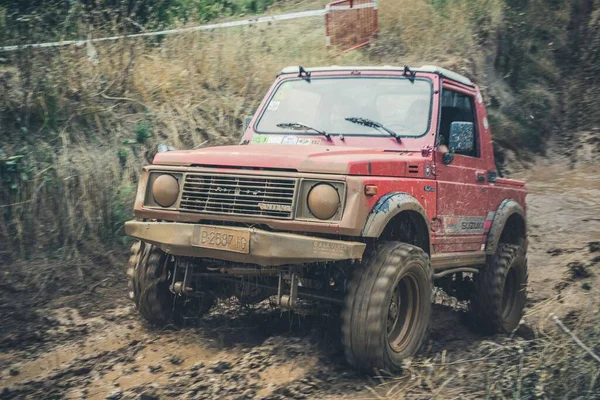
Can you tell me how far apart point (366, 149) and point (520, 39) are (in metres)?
9.21

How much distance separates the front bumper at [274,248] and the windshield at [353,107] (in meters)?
1.35

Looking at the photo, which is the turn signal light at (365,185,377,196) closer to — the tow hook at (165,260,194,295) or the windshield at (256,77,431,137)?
the windshield at (256,77,431,137)

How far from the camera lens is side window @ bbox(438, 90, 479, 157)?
5871 mm

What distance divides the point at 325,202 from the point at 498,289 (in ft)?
8.21

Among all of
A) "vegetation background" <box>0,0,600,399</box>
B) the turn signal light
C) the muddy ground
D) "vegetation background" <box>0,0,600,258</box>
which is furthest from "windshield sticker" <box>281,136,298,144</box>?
"vegetation background" <box>0,0,600,258</box>

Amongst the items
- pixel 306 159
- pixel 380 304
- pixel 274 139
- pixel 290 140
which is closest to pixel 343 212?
pixel 306 159

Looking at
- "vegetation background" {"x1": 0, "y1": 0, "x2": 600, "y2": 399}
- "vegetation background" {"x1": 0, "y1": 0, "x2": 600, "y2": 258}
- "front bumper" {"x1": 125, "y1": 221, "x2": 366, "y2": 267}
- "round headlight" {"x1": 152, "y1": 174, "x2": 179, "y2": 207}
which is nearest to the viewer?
"front bumper" {"x1": 125, "y1": 221, "x2": 366, "y2": 267}

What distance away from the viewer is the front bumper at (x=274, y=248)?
4.52 m

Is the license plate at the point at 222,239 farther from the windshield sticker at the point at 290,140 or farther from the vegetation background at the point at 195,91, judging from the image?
the vegetation background at the point at 195,91

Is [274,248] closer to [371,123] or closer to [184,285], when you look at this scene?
[184,285]

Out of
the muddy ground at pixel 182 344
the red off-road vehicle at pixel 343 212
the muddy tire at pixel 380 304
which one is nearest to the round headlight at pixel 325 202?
the red off-road vehicle at pixel 343 212

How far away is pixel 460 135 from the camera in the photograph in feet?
18.3

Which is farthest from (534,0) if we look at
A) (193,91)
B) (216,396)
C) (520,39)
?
(216,396)

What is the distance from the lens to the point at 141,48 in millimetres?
9766
